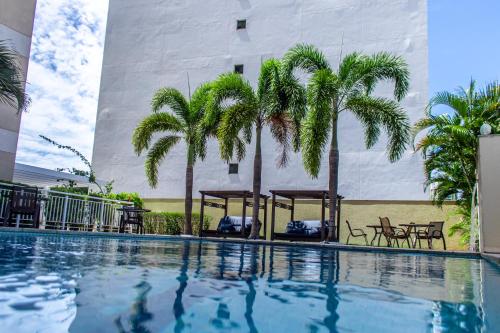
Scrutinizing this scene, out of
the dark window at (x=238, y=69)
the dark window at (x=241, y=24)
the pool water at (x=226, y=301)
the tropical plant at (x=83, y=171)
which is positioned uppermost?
the dark window at (x=241, y=24)

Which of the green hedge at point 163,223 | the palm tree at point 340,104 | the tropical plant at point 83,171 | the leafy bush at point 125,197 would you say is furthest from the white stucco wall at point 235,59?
the palm tree at point 340,104

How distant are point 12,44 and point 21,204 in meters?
8.27

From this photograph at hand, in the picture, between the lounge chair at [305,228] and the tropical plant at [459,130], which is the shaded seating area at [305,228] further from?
the tropical plant at [459,130]

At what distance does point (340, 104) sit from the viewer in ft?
41.8

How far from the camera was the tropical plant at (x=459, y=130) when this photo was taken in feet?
36.0

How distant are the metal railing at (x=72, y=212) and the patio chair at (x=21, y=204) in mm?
182

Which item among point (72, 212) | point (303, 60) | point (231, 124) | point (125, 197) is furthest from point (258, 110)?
point (125, 197)

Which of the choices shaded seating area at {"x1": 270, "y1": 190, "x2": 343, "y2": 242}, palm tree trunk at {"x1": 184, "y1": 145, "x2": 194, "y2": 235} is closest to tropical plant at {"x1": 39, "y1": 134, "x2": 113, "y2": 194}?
palm tree trunk at {"x1": 184, "y1": 145, "x2": 194, "y2": 235}

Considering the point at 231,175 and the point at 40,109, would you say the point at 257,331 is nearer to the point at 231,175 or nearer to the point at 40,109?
the point at 231,175

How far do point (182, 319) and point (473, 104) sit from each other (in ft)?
37.6

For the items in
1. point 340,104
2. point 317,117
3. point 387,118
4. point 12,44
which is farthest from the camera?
point 12,44

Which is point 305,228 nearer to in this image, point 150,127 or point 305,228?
point 305,228

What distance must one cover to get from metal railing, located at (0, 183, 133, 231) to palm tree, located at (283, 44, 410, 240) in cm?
686

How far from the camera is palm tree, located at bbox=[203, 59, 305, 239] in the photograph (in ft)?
41.5
